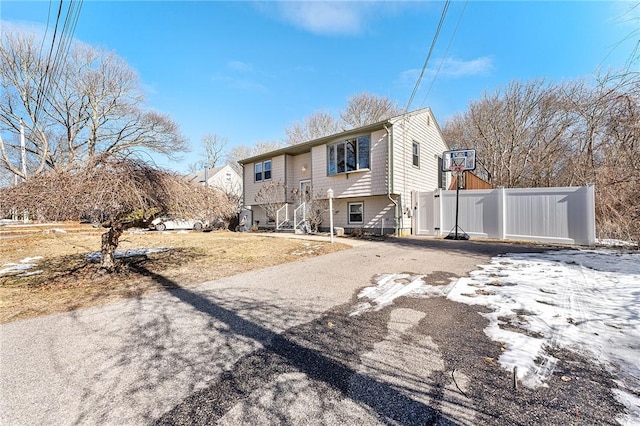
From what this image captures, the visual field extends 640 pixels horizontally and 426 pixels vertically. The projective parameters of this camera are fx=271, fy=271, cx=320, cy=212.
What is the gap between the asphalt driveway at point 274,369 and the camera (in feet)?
5.93

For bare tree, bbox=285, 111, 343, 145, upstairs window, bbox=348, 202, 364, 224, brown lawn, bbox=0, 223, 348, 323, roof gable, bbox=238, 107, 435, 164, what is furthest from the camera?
bare tree, bbox=285, 111, 343, 145

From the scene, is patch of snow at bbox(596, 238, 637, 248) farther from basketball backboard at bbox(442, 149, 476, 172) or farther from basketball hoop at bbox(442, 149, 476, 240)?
basketball backboard at bbox(442, 149, 476, 172)

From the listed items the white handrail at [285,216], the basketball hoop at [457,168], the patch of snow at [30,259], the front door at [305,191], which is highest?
the basketball hoop at [457,168]

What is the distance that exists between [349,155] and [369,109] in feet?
47.4

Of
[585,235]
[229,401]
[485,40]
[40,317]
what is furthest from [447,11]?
[40,317]

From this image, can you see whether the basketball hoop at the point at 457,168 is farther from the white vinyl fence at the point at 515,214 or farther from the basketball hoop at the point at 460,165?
the white vinyl fence at the point at 515,214

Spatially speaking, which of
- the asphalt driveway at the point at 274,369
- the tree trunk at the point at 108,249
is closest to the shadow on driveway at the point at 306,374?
the asphalt driveway at the point at 274,369

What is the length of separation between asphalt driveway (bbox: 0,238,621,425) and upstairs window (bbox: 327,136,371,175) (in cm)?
1044

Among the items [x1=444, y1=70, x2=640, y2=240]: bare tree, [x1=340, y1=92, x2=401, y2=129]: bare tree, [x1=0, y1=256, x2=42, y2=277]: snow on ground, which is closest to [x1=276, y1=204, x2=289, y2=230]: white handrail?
[x1=0, y1=256, x2=42, y2=277]: snow on ground

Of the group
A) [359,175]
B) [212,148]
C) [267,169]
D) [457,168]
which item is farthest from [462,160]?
[212,148]

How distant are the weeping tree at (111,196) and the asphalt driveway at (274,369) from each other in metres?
1.79

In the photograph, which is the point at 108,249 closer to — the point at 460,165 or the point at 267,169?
the point at 267,169

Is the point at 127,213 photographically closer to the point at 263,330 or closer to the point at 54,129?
the point at 263,330

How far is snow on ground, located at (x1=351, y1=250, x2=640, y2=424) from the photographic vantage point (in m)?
2.34
